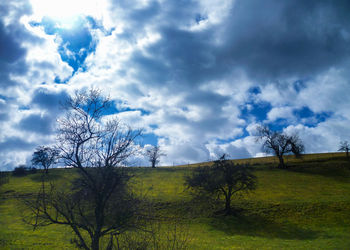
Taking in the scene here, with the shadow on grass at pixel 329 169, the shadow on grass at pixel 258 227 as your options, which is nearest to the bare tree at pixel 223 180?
the shadow on grass at pixel 258 227

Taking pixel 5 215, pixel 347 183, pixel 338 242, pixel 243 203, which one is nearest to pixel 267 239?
pixel 338 242

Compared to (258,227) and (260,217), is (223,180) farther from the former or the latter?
(258,227)

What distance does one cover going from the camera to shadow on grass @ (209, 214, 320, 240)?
3056cm

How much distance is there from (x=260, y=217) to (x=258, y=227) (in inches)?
162

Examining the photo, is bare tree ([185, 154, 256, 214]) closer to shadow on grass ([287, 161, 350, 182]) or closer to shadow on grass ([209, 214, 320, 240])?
shadow on grass ([209, 214, 320, 240])

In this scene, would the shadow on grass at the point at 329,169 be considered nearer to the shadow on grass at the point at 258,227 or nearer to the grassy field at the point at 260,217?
the grassy field at the point at 260,217

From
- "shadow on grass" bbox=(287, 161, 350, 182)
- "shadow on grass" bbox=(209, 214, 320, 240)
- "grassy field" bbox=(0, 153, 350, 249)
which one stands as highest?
"shadow on grass" bbox=(287, 161, 350, 182)

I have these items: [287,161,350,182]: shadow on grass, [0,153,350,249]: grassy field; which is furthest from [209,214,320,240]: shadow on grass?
[287,161,350,182]: shadow on grass

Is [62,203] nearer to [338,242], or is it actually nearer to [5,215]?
[338,242]

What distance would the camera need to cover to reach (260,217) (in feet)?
125

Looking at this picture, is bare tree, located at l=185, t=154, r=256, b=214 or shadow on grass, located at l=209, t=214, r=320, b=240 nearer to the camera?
shadow on grass, located at l=209, t=214, r=320, b=240

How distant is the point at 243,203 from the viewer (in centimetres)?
4494

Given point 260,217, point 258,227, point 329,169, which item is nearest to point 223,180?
point 260,217

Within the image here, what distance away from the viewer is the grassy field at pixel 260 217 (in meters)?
25.4
